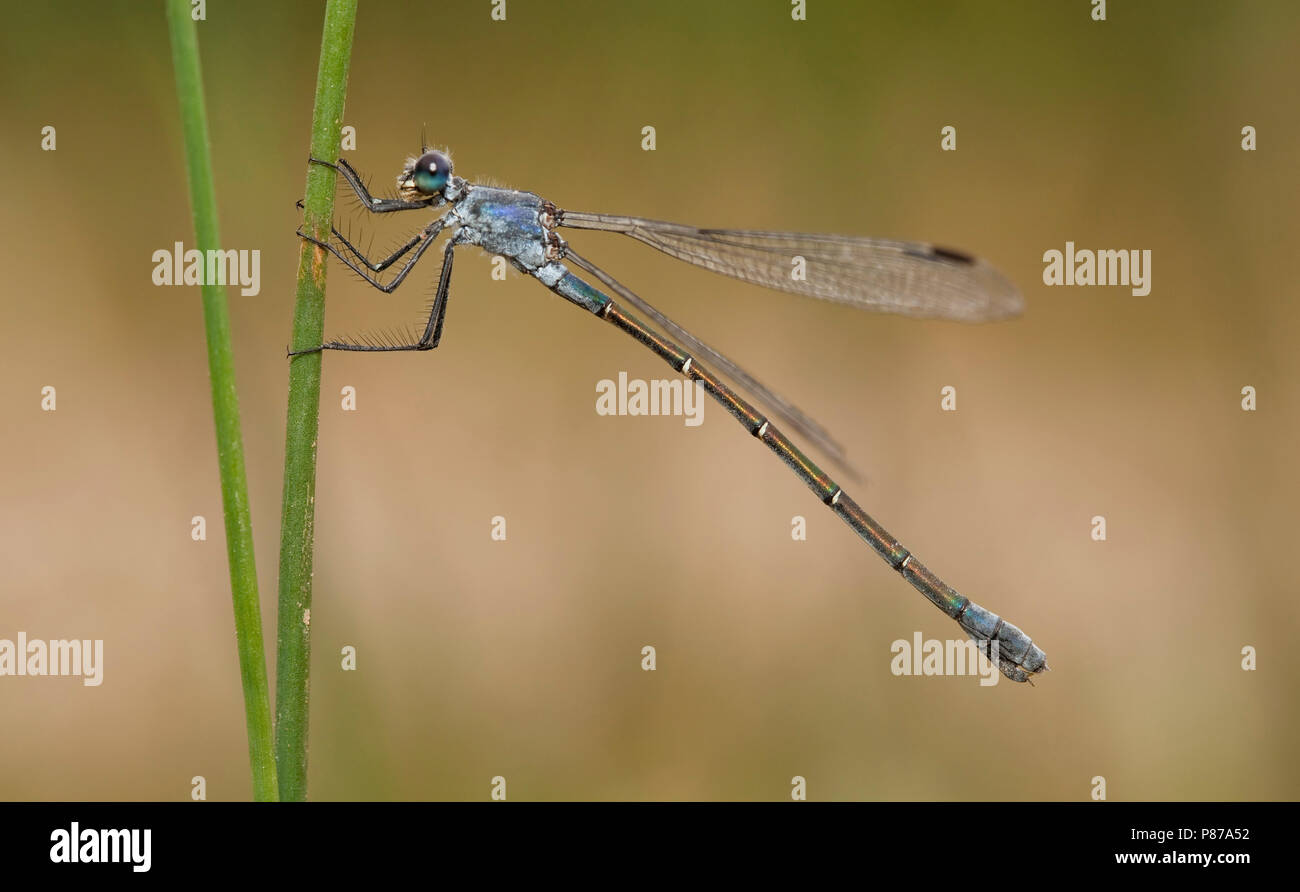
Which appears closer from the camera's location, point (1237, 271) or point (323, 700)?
point (323, 700)

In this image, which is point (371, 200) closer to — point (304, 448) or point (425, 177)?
point (425, 177)

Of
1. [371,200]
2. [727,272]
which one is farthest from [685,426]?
[371,200]

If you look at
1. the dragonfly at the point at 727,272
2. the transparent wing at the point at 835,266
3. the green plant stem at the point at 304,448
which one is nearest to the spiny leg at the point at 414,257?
the dragonfly at the point at 727,272

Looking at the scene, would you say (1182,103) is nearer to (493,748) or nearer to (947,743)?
(947,743)

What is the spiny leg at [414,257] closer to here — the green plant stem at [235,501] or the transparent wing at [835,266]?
the transparent wing at [835,266]

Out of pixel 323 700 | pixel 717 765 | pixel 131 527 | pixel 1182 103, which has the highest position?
pixel 1182 103

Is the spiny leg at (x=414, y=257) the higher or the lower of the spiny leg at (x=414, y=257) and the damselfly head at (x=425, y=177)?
the lower

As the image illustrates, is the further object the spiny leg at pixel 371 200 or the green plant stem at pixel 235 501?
the spiny leg at pixel 371 200

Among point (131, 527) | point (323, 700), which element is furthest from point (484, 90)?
point (323, 700)
